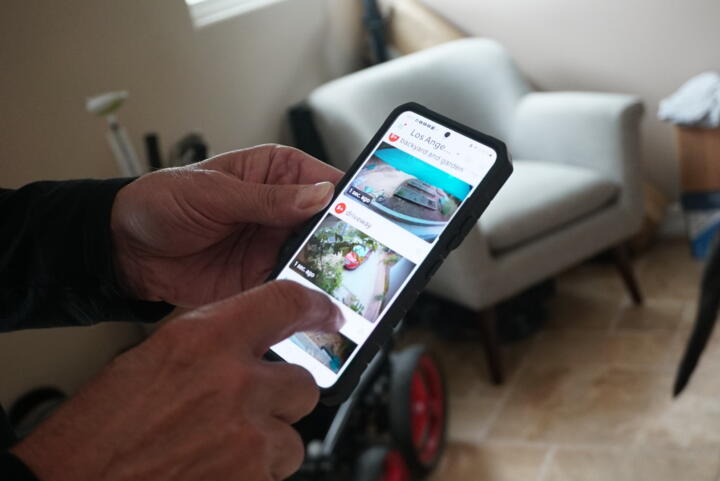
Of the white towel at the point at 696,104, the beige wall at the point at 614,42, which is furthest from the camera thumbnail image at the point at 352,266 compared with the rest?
the beige wall at the point at 614,42

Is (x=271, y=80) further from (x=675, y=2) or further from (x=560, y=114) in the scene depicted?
(x=675, y=2)

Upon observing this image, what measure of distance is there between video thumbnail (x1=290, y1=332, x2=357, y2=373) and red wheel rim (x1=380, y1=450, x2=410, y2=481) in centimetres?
97

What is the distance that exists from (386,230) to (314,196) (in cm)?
7

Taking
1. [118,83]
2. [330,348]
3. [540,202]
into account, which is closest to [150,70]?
[118,83]

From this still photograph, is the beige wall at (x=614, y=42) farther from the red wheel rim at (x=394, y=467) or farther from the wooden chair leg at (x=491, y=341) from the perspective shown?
the red wheel rim at (x=394, y=467)

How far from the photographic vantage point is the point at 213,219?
770 mm

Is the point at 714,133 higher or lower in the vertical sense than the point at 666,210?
higher

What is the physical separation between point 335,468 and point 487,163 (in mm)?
947

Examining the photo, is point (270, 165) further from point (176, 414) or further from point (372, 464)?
point (372, 464)

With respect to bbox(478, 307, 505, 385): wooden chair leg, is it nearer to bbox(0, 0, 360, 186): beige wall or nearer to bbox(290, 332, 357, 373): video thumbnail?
bbox(0, 0, 360, 186): beige wall

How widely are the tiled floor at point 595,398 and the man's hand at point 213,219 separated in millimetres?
1080

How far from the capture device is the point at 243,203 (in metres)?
0.74

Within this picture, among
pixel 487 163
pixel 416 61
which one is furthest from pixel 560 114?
pixel 487 163

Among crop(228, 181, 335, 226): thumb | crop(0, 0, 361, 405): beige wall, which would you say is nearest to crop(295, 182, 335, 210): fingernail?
crop(228, 181, 335, 226): thumb
